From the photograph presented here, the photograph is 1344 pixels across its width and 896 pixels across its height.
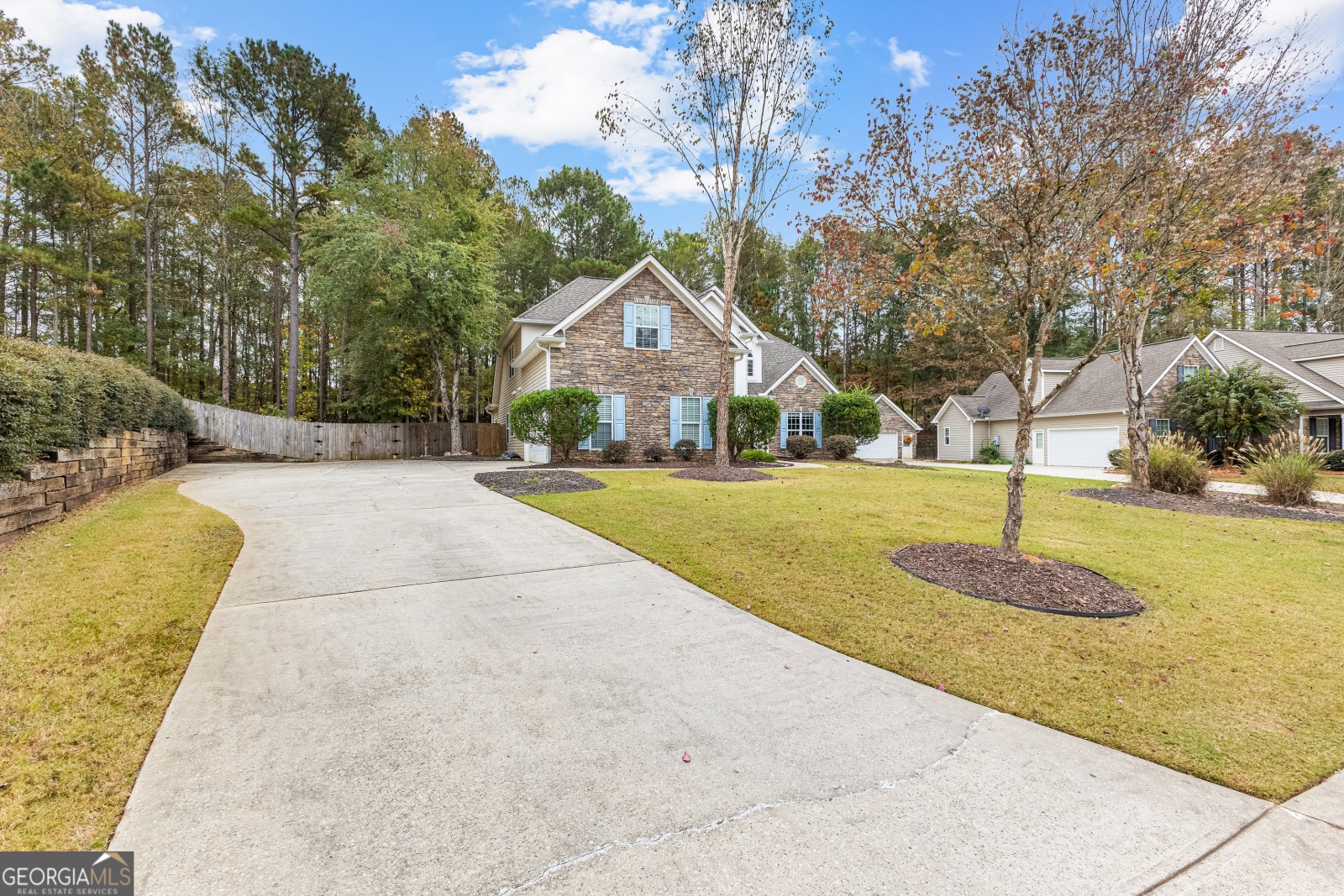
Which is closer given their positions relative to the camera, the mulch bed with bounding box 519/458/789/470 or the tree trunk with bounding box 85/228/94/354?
the mulch bed with bounding box 519/458/789/470

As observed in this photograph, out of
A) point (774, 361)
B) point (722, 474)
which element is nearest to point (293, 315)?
point (722, 474)

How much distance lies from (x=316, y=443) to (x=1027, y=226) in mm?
23810

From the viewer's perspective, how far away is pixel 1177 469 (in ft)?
36.6

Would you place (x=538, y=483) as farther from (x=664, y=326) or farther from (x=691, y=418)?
(x=664, y=326)

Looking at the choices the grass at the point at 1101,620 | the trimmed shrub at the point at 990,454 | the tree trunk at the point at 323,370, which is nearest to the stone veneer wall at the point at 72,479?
the grass at the point at 1101,620

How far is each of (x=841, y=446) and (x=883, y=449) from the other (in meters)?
3.81

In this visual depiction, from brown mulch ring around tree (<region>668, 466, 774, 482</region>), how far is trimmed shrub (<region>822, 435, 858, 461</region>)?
9.33 metres

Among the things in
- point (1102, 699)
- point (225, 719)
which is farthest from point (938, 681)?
point (225, 719)

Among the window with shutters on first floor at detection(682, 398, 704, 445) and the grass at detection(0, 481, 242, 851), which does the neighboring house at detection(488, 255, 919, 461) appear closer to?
the window with shutters on first floor at detection(682, 398, 704, 445)

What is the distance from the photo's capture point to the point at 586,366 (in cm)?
1706

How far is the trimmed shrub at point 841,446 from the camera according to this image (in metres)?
21.6

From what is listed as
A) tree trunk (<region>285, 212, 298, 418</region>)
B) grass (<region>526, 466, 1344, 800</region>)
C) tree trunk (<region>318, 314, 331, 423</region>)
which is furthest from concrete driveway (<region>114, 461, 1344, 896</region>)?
tree trunk (<region>318, 314, 331, 423</region>)

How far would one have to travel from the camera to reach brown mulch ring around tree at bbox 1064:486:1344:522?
8914 mm

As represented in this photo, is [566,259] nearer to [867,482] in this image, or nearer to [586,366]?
[586,366]
